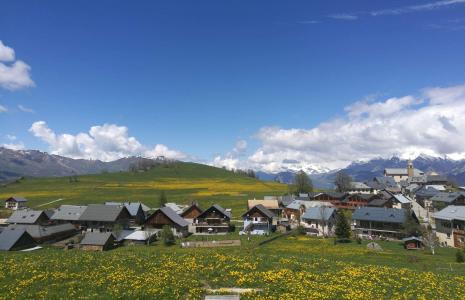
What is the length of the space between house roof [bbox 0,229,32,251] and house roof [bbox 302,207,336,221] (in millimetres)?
65174

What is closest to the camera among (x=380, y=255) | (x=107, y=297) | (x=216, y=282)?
(x=107, y=297)

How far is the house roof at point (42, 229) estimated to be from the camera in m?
74.2

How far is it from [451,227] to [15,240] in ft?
287

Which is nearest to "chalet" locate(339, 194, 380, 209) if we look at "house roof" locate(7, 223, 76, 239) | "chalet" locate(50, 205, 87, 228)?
"chalet" locate(50, 205, 87, 228)

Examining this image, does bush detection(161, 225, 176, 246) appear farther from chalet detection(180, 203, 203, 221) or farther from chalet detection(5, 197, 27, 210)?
chalet detection(5, 197, 27, 210)

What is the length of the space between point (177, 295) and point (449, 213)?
2921 inches

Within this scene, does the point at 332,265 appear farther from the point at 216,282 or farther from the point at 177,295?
the point at 177,295

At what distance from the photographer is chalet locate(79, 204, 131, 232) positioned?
87062 millimetres

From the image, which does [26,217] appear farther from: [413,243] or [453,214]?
[453,214]

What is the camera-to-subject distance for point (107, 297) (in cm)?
2561

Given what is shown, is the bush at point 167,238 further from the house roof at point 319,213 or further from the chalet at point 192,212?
the house roof at point 319,213

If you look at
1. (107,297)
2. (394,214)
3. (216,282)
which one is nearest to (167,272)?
(216,282)

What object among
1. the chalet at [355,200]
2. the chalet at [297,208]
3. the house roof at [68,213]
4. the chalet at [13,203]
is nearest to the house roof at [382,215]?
the chalet at [297,208]

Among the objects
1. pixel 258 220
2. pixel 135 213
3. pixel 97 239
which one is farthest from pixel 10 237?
pixel 258 220
